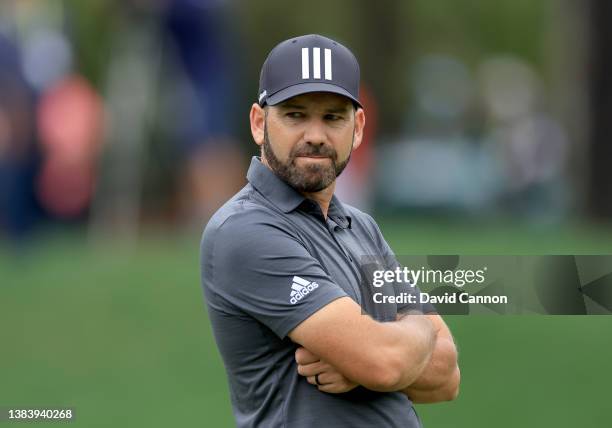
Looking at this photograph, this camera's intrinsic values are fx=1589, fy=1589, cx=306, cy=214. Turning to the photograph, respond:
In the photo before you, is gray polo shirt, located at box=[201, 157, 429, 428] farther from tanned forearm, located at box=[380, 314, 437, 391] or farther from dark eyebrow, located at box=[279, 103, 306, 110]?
dark eyebrow, located at box=[279, 103, 306, 110]

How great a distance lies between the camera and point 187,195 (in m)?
22.5

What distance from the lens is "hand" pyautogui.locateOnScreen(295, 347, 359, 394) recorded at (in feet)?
15.1

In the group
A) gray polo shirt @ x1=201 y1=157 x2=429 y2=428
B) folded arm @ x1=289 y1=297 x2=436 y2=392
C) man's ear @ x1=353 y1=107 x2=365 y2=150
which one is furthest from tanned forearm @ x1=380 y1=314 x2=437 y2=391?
man's ear @ x1=353 y1=107 x2=365 y2=150

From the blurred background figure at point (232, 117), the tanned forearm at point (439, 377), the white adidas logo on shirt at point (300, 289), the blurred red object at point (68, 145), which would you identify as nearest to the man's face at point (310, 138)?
the white adidas logo on shirt at point (300, 289)

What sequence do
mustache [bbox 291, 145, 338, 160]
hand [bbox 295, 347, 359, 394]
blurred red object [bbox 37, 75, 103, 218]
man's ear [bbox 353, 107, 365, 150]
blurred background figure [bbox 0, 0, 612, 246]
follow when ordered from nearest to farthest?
hand [bbox 295, 347, 359, 394] → mustache [bbox 291, 145, 338, 160] → man's ear [bbox 353, 107, 365, 150] → blurred background figure [bbox 0, 0, 612, 246] → blurred red object [bbox 37, 75, 103, 218]

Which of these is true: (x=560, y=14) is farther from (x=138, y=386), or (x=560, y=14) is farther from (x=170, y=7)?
(x=138, y=386)

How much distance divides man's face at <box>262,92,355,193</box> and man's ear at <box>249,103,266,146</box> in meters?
0.07

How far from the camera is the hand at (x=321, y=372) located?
4.61 metres

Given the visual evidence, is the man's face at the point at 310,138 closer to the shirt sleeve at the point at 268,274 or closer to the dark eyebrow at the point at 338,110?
the dark eyebrow at the point at 338,110

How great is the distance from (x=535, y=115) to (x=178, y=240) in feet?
41.9

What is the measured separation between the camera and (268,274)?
4707mm

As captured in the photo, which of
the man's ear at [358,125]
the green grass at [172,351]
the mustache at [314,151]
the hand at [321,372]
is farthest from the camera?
the green grass at [172,351]

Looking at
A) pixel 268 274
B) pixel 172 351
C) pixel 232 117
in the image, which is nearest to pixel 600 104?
pixel 232 117

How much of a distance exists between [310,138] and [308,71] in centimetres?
21
